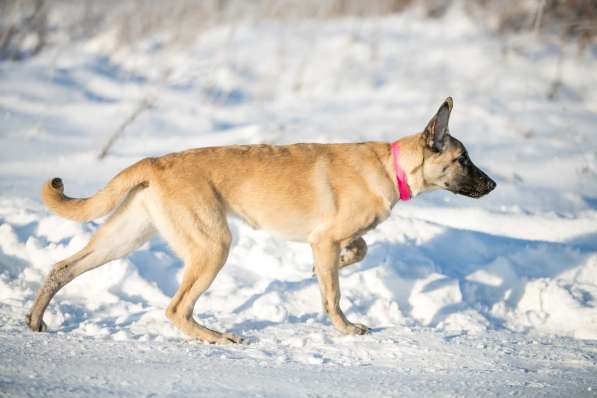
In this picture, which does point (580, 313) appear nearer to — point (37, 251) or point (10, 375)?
point (10, 375)

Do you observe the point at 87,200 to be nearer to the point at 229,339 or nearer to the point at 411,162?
the point at 229,339

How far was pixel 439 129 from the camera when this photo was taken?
4605 millimetres

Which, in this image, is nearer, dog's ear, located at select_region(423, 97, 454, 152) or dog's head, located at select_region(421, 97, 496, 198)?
dog's ear, located at select_region(423, 97, 454, 152)

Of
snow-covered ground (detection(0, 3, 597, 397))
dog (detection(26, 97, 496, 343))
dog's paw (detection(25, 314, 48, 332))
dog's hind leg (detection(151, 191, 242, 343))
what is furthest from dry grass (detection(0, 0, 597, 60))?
dog's paw (detection(25, 314, 48, 332))

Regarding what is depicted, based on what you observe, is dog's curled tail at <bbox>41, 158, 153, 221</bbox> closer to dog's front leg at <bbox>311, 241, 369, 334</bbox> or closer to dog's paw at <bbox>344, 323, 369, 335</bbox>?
dog's front leg at <bbox>311, 241, 369, 334</bbox>

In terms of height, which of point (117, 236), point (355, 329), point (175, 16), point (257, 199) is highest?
point (175, 16)

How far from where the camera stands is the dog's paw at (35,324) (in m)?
3.94

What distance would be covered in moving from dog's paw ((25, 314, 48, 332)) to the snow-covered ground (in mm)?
64

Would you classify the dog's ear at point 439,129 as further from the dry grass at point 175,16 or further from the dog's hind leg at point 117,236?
the dry grass at point 175,16

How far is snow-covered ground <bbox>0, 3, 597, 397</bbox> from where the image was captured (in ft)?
11.0

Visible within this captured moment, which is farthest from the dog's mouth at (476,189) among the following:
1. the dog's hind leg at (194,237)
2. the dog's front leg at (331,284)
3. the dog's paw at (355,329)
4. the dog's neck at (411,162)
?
the dog's hind leg at (194,237)

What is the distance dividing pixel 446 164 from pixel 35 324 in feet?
10.5

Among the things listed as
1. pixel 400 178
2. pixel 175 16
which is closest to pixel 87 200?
pixel 400 178

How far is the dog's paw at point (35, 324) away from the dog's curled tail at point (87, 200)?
706 millimetres
